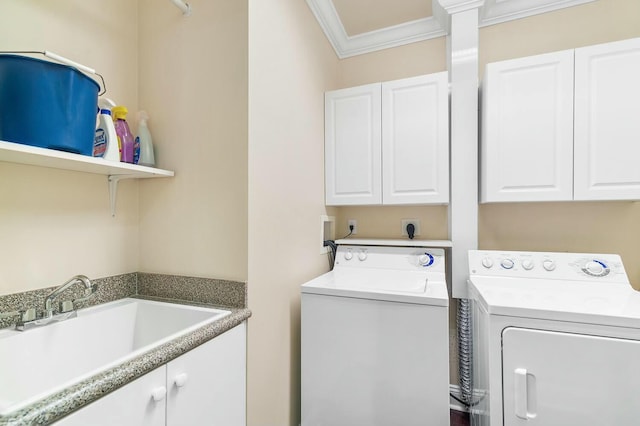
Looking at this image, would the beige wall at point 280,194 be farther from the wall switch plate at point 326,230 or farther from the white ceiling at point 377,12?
the white ceiling at point 377,12

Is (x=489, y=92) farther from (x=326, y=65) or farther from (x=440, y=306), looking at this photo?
(x=440, y=306)

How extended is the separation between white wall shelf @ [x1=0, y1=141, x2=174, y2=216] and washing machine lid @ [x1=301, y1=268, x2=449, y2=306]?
0.97 metres

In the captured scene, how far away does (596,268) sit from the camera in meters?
1.51

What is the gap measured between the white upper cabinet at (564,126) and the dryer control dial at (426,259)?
1.60 ft

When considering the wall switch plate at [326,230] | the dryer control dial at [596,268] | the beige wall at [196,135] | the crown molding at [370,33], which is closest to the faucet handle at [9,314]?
the beige wall at [196,135]

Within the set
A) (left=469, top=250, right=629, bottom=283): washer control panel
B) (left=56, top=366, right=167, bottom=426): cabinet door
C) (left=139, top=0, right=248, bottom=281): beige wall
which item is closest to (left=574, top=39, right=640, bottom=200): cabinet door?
(left=469, top=250, right=629, bottom=283): washer control panel

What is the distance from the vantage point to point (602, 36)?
1.84 m

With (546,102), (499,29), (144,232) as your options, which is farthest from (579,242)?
(144,232)

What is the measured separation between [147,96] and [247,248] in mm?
949

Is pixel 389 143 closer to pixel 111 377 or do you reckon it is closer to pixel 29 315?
pixel 111 377

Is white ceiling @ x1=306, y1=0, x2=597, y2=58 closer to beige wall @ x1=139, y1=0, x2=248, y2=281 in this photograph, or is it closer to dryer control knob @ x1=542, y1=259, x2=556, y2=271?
beige wall @ x1=139, y1=0, x2=248, y2=281

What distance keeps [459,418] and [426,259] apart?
109 centimetres

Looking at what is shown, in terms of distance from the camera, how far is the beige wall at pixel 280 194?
4.27ft

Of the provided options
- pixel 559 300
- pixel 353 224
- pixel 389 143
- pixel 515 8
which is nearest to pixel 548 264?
pixel 559 300
